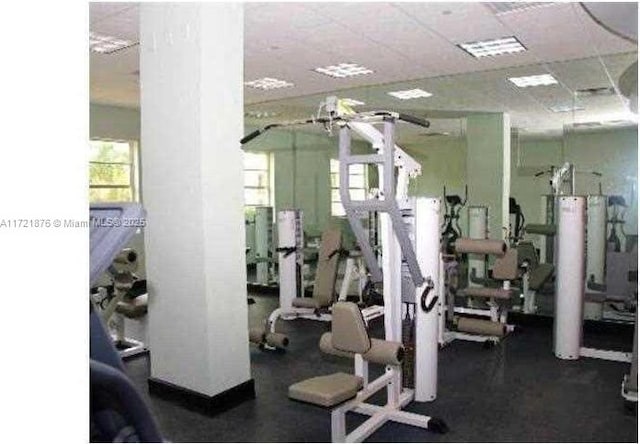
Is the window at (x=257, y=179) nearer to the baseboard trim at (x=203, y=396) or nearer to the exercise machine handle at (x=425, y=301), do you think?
the baseboard trim at (x=203, y=396)

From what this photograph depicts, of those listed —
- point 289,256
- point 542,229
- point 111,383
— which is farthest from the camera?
point 289,256

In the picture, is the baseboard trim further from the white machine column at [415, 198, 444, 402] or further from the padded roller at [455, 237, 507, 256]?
the padded roller at [455, 237, 507, 256]

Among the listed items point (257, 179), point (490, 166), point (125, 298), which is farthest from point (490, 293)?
point (257, 179)

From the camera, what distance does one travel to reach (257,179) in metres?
7.14

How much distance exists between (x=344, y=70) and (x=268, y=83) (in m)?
0.98

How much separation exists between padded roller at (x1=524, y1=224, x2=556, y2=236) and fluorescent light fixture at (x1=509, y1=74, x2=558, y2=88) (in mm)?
1438

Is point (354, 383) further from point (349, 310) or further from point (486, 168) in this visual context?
point (486, 168)

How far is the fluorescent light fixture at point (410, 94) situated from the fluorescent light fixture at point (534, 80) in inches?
35.4

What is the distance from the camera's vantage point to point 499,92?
525 centimetres

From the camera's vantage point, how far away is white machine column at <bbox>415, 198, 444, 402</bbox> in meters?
2.79

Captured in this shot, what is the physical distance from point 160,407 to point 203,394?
298 mm

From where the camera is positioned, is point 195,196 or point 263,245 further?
point 263,245

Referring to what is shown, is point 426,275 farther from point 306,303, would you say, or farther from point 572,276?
point 306,303

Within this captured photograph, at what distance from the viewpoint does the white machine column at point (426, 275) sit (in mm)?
2793
